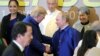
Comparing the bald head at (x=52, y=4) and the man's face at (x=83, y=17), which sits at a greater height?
the bald head at (x=52, y=4)

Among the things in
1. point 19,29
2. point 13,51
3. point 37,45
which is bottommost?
point 37,45

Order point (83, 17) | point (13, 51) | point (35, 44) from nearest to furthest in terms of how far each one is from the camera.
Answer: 1. point (13, 51)
2. point (35, 44)
3. point (83, 17)

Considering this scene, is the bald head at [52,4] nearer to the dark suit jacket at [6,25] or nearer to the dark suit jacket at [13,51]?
the dark suit jacket at [6,25]

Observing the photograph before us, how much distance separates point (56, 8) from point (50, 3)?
0.60ft

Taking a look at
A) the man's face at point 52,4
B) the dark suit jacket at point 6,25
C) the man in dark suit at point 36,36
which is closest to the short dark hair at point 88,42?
the man in dark suit at point 36,36

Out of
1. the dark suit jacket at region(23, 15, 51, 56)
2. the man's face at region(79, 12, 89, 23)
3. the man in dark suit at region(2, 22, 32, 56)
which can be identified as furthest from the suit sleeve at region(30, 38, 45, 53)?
the man in dark suit at region(2, 22, 32, 56)

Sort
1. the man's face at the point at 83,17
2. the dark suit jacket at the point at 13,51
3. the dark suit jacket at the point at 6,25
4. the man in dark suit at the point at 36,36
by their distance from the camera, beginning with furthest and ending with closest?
the dark suit jacket at the point at 6,25, the man's face at the point at 83,17, the man in dark suit at the point at 36,36, the dark suit jacket at the point at 13,51

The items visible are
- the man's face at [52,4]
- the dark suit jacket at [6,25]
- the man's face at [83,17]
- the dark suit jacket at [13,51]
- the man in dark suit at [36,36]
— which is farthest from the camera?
the dark suit jacket at [6,25]

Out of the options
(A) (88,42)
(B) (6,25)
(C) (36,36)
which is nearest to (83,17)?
(C) (36,36)

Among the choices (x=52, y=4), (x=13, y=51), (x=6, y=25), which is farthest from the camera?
(x=6, y=25)

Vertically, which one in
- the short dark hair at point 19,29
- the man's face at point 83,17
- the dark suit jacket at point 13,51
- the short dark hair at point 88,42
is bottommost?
the man's face at point 83,17

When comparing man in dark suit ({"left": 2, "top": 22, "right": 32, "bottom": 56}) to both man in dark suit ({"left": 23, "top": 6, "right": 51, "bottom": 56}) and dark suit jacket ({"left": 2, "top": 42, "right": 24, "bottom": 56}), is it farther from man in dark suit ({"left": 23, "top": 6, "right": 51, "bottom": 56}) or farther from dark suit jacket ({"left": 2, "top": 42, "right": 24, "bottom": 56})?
man in dark suit ({"left": 23, "top": 6, "right": 51, "bottom": 56})

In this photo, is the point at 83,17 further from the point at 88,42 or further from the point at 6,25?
the point at 88,42

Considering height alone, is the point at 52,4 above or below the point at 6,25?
above
